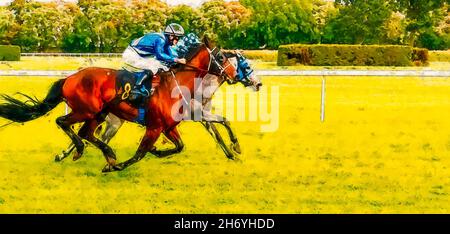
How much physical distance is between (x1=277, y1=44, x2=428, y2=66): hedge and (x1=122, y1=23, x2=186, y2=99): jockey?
87.1 feet

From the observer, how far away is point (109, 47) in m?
52.3

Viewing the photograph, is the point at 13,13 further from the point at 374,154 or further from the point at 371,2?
the point at 374,154

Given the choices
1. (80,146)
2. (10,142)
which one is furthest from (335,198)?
(10,142)

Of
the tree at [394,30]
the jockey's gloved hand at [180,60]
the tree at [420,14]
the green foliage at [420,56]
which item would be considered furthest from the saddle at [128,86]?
the tree at [394,30]

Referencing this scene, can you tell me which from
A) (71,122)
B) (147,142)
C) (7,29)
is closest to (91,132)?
(71,122)

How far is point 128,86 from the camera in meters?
7.67

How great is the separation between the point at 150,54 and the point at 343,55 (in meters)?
27.0

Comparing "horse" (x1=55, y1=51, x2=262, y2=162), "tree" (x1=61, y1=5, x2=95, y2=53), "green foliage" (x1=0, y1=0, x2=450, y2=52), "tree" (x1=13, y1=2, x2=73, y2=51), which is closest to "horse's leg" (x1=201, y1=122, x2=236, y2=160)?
"horse" (x1=55, y1=51, x2=262, y2=162)

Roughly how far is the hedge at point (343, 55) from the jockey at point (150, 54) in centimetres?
2655

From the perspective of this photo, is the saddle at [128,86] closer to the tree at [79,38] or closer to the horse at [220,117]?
the horse at [220,117]

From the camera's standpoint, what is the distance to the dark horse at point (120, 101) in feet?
24.9

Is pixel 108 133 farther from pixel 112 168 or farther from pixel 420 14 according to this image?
pixel 420 14

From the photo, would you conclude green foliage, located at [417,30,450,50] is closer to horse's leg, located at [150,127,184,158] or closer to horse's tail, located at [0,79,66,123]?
horse's leg, located at [150,127,184,158]

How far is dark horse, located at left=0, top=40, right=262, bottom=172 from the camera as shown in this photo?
7602 millimetres
